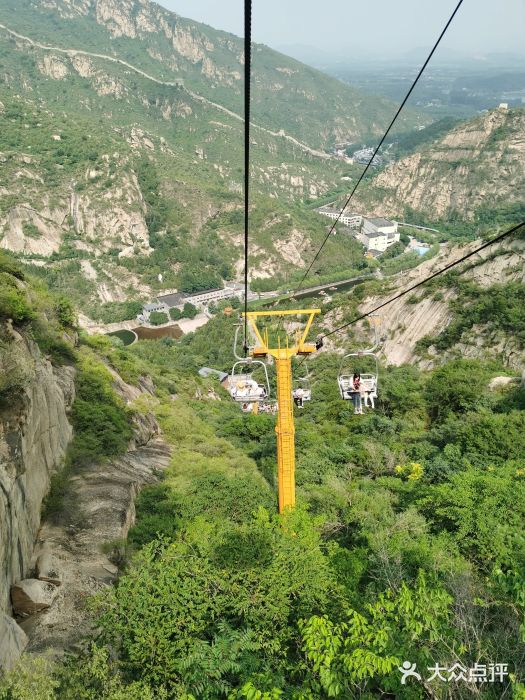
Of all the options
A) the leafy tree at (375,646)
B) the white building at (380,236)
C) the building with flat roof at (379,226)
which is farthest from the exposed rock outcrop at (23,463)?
the building with flat roof at (379,226)

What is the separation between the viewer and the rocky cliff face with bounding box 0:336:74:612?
9.82m

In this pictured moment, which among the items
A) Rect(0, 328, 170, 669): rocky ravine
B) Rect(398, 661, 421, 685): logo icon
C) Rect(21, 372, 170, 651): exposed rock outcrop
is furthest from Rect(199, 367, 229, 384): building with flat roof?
Rect(398, 661, 421, 685): logo icon

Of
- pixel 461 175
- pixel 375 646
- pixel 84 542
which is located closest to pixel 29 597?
pixel 84 542

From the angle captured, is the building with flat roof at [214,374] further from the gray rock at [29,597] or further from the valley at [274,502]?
the gray rock at [29,597]

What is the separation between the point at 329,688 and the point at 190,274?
91619mm

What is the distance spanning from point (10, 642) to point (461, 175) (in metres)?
136

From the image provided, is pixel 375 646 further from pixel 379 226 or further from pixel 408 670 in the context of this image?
pixel 379 226

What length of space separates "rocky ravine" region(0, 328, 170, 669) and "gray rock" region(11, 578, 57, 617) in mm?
17

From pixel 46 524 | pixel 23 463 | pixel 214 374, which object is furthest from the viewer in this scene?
pixel 214 374

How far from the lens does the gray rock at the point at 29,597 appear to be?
949cm

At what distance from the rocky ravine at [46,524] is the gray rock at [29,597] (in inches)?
0.7

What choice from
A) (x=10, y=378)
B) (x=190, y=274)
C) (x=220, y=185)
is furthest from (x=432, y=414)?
(x=220, y=185)

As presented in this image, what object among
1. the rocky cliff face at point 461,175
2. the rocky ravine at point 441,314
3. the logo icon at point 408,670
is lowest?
the rocky ravine at point 441,314

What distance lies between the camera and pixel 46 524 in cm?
1232
